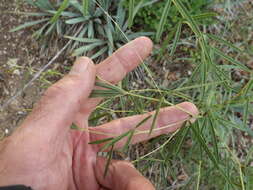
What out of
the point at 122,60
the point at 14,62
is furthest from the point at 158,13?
the point at 14,62

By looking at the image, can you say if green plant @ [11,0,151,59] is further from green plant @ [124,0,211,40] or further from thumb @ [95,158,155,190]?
thumb @ [95,158,155,190]

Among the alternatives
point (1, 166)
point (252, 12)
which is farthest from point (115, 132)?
point (252, 12)

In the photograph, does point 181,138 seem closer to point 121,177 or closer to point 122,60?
point 121,177

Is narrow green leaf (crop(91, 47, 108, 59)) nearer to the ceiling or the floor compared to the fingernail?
nearer to the floor

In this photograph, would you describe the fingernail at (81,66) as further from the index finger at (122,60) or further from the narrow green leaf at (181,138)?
the narrow green leaf at (181,138)

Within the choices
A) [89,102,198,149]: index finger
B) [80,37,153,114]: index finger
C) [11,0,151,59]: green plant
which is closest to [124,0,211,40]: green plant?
[11,0,151,59]: green plant

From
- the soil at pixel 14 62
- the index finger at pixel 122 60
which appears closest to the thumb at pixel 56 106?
the index finger at pixel 122 60

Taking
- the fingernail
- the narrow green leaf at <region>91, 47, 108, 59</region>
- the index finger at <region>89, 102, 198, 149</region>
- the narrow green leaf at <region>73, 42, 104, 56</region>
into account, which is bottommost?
the index finger at <region>89, 102, 198, 149</region>

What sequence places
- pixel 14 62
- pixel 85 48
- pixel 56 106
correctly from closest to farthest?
1. pixel 56 106
2. pixel 85 48
3. pixel 14 62
